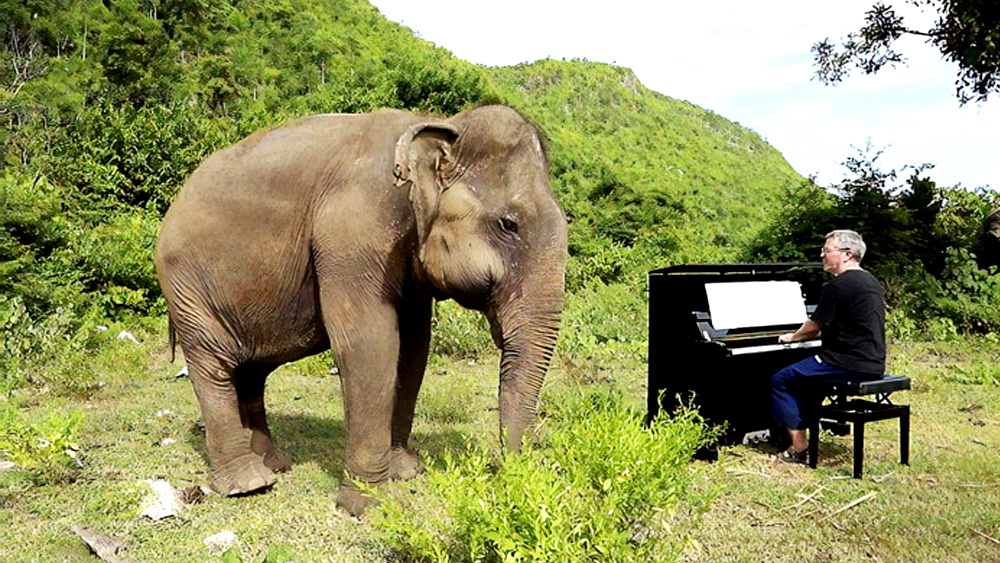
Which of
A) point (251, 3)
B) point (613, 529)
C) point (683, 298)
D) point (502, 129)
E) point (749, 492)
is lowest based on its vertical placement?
point (749, 492)

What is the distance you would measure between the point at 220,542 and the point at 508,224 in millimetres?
2560

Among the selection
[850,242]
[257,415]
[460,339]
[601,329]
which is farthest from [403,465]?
[601,329]

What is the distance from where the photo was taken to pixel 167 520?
5008mm

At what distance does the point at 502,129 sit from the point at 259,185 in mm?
1768

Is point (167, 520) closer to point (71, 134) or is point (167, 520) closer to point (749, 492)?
point (749, 492)

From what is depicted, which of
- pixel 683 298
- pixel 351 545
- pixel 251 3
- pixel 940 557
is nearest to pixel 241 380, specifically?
pixel 351 545

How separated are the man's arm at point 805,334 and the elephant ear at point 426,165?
333 cm

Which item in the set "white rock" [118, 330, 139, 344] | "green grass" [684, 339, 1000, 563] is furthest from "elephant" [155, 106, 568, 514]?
"white rock" [118, 330, 139, 344]

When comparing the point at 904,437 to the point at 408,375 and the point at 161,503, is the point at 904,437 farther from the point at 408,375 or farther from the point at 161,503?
the point at 161,503

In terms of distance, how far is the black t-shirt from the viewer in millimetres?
6148

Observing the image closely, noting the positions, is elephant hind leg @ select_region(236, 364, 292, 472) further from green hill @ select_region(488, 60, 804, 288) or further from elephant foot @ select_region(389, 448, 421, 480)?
green hill @ select_region(488, 60, 804, 288)

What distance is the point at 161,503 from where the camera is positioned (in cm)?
510

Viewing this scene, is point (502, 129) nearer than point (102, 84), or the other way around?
point (502, 129)

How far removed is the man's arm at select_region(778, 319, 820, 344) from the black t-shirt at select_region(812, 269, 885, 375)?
0.11 meters
